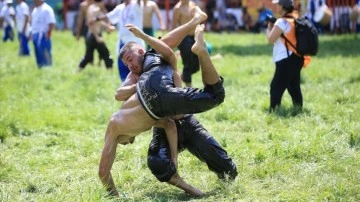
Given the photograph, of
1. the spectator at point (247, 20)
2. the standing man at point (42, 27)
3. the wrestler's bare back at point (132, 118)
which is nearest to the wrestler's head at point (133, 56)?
the wrestler's bare back at point (132, 118)

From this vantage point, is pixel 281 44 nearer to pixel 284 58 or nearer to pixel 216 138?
pixel 284 58

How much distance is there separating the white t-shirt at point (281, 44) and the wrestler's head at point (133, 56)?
9.93 ft

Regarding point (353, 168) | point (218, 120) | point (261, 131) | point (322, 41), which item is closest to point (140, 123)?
point (353, 168)

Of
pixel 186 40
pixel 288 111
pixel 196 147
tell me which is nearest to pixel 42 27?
pixel 186 40

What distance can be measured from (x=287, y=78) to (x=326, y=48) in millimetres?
7773

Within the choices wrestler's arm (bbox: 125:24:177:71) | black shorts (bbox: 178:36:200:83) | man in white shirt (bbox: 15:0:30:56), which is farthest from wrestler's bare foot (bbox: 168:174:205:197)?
man in white shirt (bbox: 15:0:30:56)

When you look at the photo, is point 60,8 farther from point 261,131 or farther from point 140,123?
point 140,123

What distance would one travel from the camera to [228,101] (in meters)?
9.01

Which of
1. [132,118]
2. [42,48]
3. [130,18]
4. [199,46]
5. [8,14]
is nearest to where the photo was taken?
[199,46]

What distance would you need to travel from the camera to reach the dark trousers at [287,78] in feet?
25.9

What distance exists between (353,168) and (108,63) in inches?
307

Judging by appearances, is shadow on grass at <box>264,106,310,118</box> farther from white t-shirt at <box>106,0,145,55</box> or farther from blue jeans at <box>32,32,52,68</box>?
blue jeans at <box>32,32,52,68</box>

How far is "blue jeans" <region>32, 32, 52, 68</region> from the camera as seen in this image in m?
13.4

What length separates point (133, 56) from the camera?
5031 mm
